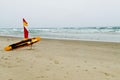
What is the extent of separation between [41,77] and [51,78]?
0.24 m

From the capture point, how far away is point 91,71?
520 centimetres

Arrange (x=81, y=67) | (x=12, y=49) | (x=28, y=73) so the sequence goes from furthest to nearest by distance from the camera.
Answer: (x=12, y=49), (x=81, y=67), (x=28, y=73)

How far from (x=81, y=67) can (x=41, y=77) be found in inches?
56.7

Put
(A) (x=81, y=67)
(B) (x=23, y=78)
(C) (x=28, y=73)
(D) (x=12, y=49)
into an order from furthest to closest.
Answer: (D) (x=12, y=49) < (A) (x=81, y=67) < (C) (x=28, y=73) < (B) (x=23, y=78)

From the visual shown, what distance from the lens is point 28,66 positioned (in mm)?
5805

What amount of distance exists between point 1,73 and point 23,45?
5.07 metres

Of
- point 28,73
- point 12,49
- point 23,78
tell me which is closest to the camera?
point 23,78

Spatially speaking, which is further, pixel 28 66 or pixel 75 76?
pixel 28 66

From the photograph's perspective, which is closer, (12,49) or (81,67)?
(81,67)

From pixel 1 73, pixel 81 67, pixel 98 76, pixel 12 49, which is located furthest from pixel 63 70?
pixel 12 49

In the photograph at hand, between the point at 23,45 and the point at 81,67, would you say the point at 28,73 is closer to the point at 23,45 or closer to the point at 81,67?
the point at 81,67

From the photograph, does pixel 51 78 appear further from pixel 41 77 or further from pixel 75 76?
pixel 75 76

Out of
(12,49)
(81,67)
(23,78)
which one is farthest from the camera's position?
(12,49)

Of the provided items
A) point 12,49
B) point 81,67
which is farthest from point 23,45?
point 81,67
